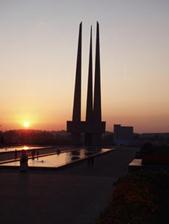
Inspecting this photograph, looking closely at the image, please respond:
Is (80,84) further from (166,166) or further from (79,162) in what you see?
(166,166)

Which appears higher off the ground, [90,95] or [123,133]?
[90,95]

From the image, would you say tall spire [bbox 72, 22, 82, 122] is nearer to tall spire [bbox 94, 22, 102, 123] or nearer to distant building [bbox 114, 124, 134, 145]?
tall spire [bbox 94, 22, 102, 123]

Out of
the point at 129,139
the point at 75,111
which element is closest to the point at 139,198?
the point at 75,111

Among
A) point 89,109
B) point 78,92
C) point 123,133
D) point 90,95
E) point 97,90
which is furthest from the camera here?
point 123,133

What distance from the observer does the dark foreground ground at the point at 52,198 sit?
636 cm

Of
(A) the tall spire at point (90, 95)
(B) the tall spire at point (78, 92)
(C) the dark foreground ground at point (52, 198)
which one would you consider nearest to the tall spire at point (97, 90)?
(A) the tall spire at point (90, 95)

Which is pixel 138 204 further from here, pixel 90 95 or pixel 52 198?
pixel 90 95

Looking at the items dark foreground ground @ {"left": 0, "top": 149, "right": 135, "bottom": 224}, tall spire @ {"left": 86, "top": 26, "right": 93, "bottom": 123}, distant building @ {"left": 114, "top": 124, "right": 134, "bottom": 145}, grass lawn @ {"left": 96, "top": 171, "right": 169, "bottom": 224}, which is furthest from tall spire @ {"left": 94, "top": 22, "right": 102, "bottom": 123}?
grass lawn @ {"left": 96, "top": 171, "right": 169, "bottom": 224}

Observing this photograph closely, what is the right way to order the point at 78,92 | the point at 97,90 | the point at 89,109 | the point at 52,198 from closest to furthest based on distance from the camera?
the point at 52,198 → the point at 78,92 → the point at 97,90 → the point at 89,109

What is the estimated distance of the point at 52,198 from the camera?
805 centimetres

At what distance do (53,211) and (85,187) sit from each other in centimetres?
298

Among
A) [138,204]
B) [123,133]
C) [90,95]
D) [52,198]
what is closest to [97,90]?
[90,95]

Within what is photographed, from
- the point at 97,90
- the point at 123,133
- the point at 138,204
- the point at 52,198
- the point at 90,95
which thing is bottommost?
the point at 52,198

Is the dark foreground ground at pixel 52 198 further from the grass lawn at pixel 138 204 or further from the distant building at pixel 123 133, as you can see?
the distant building at pixel 123 133
